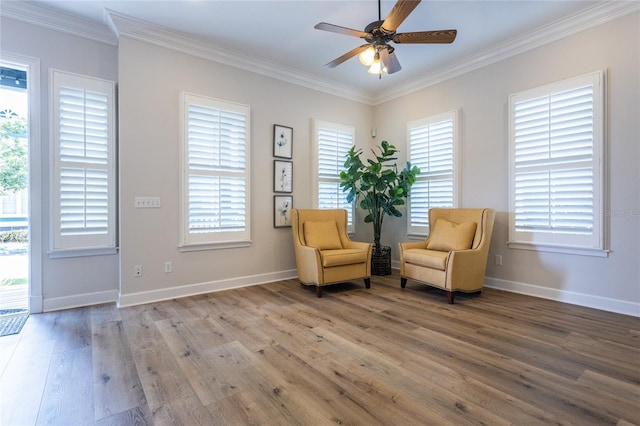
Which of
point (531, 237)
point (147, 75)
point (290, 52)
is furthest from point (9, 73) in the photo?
point (531, 237)

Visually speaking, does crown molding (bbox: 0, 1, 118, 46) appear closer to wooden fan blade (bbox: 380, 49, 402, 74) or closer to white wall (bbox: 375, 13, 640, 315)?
wooden fan blade (bbox: 380, 49, 402, 74)

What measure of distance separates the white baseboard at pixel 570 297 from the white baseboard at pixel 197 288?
2.83 m

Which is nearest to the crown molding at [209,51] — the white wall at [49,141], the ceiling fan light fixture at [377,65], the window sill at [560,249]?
the white wall at [49,141]

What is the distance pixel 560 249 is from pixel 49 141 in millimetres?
5625

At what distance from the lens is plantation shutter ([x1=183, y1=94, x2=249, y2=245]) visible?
383 cm

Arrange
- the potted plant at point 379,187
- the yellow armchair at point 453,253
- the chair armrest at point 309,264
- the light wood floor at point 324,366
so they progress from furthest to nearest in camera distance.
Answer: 1. the potted plant at point 379,187
2. the chair armrest at point 309,264
3. the yellow armchair at point 453,253
4. the light wood floor at point 324,366

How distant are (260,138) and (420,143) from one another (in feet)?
8.07

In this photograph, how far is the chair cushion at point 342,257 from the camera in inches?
149

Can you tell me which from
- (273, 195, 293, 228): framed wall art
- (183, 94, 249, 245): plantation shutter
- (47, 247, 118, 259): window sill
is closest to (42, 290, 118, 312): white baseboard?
(47, 247, 118, 259): window sill

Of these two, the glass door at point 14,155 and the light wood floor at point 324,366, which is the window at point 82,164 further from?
the light wood floor at point 324,366

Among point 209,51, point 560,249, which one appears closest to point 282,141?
point 209,51

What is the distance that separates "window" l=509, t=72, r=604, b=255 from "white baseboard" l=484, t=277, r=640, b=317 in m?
0.52

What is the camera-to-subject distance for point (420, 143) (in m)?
4.88

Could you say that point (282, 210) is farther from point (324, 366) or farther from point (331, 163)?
point (324, 366)
